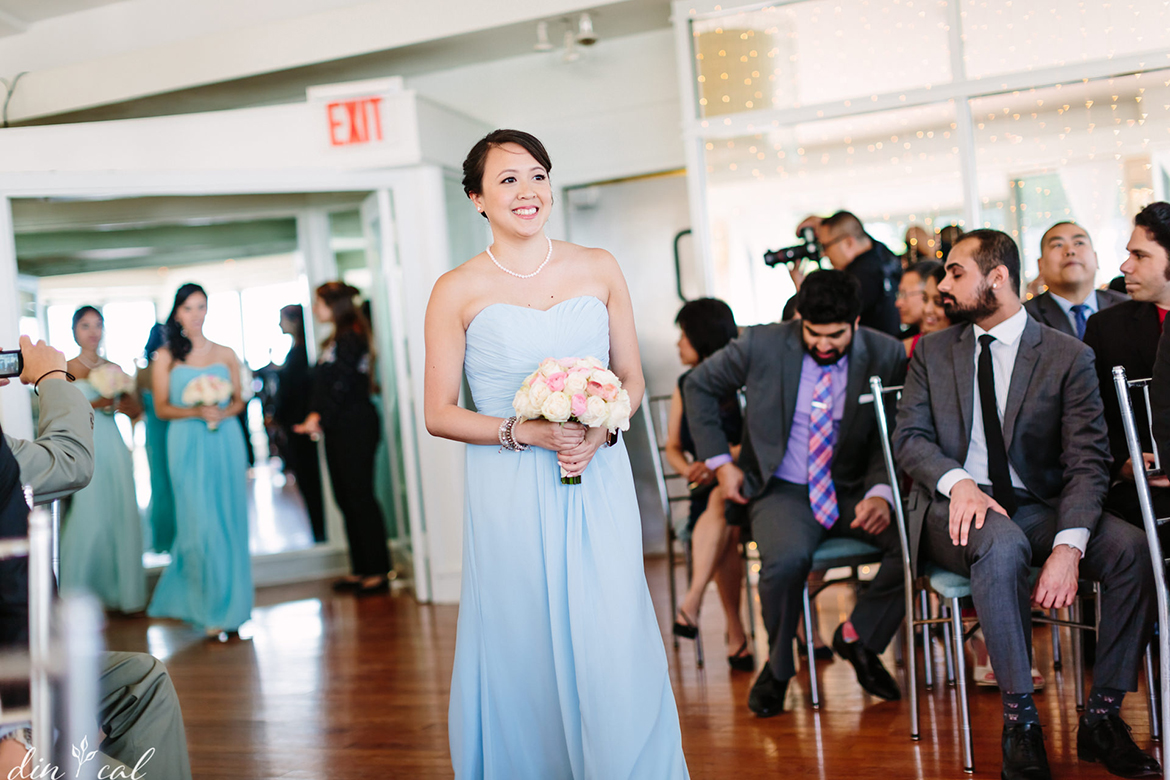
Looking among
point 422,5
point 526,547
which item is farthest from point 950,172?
point 526,547

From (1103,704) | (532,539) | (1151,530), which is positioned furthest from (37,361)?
(1103,704)

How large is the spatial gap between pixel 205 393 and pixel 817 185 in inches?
138

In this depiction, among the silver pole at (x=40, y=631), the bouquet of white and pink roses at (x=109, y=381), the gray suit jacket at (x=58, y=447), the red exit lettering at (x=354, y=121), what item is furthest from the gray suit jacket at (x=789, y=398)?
the bouquet of white and pink roses at (x=109, y=381)

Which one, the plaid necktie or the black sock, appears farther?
the plaid necktie

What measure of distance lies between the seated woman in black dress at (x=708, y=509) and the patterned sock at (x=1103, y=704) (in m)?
1.36

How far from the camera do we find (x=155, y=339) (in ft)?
19.2

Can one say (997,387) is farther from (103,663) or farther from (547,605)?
(103,663)

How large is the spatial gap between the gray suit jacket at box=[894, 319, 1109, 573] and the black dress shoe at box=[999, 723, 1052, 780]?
546 mm

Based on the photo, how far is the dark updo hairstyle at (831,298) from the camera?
343 cm

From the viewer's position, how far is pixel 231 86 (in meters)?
6.52

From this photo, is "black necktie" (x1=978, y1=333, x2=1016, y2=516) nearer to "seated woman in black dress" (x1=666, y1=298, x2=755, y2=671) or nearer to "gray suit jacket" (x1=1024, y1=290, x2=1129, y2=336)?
"gray suit jacket" (x1=1024, y1=290, x2=1129, y2=336)

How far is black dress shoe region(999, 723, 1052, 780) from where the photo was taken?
8.34 feet

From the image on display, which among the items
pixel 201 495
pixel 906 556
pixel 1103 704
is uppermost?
pixel 201 495

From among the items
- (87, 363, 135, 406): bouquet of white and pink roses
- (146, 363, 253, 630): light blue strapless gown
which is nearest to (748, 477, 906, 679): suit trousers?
(146, 363, 253, 630): light blue strapless gown
